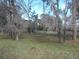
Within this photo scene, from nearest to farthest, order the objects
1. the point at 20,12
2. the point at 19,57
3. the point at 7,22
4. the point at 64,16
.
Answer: the point at 19,57 < the point at 64,16 < the point at 20,12 < the point at 7,22

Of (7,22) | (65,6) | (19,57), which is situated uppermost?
(65,6)

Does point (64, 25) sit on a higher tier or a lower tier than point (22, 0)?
lower

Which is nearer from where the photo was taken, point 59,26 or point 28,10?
point 59,26

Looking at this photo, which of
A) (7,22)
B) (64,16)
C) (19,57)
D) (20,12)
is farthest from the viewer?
(7,22)

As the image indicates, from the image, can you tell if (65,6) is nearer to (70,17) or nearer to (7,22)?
(70,17)

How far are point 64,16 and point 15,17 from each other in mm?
7271

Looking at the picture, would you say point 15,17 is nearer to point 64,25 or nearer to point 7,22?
point 7,22

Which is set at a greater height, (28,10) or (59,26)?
(28,10)

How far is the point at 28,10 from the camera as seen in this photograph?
31.3 meters

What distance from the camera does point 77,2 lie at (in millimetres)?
24094

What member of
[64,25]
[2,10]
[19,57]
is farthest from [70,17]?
[19,57]

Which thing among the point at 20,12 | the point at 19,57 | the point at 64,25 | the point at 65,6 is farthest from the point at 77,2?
the point at 19,57

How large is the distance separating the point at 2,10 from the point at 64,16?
7587mm

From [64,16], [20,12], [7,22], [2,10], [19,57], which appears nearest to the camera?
[19,57]
